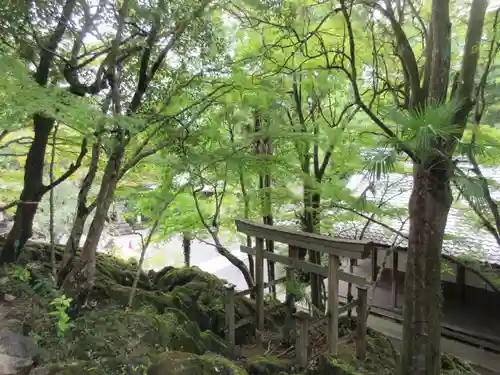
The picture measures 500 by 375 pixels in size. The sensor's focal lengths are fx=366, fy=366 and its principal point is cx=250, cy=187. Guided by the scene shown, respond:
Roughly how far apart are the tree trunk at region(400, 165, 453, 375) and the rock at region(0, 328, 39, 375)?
4295mm

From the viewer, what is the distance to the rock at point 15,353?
344 cm

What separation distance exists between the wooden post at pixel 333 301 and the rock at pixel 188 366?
1.65 meters

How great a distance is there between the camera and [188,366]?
412 cm

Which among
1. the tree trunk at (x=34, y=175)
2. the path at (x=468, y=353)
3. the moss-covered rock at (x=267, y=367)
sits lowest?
the path at (x=468, y=353)

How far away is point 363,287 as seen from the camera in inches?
223

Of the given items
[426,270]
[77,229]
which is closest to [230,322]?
[77,229]

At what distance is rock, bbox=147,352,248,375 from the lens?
3.96m

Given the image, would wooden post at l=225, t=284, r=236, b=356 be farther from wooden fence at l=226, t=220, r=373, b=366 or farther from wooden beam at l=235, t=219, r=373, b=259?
wooden beam at l=235, t=219, r=373, b=259

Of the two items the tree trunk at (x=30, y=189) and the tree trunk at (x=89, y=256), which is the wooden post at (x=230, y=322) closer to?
the tree trunk at (x=89, y=256)

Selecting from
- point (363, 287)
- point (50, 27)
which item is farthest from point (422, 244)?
point (50, 27)

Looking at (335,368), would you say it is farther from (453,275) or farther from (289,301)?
(453,275)

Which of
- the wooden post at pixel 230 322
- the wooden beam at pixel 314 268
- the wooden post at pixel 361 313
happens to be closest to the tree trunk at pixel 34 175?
the wooden post at pixel 230 322

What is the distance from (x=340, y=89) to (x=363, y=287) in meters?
4.13

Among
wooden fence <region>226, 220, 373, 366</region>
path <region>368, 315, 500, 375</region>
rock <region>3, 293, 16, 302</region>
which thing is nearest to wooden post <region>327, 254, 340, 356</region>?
wooden fence <region>226, 220, 373, 366</region>
